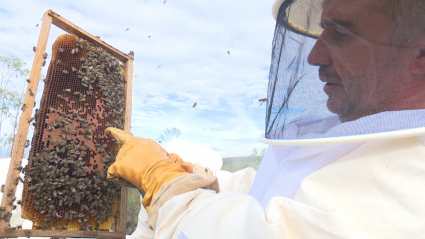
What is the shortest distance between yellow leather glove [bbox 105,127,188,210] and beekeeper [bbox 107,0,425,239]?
0.58ft

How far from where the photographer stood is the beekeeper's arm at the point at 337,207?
3.27ft

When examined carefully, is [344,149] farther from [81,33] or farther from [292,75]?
[81,33]

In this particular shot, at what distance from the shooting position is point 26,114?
8.11 feet

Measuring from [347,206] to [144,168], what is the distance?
5.19 ft

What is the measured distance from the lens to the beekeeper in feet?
3.37

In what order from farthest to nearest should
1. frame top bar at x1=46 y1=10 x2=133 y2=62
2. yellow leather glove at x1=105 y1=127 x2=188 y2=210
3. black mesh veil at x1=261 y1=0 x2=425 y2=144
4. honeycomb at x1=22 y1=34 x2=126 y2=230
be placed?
frame top bar at x1=46 y1=10 x2=133 y2=62 < honeycomb at x1=22 y1=34 x2=126 y2=230 < yellow leather glove at x1=105 y1=127 x2=188 y2=210 < black mesh veil at x1=261 y1=0 x2=425 y2=144

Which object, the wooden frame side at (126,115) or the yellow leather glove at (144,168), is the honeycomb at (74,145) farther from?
the yellow leather glove at (144,168)

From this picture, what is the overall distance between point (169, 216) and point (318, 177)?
2.65 ft

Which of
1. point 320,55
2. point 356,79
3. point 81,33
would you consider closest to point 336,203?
point 356,79

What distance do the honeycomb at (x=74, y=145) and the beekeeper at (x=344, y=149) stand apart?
1304mm

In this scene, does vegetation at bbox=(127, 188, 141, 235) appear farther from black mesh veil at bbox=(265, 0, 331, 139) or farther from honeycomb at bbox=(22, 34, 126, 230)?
black mesh veil at bbox=(265, 0, 331, 139)

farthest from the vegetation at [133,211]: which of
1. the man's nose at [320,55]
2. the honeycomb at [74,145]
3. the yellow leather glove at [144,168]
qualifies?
the man's nose at [320,55]

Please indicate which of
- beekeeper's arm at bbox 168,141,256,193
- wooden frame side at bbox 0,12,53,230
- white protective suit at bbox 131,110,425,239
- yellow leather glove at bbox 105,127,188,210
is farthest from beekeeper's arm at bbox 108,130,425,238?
wooden frame side at bbox 0,12,53,230

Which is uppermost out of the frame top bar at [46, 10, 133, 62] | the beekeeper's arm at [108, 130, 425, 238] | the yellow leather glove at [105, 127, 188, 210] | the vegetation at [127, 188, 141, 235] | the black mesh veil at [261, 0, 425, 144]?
the frame top bar at [46, 10, 133, 62]
